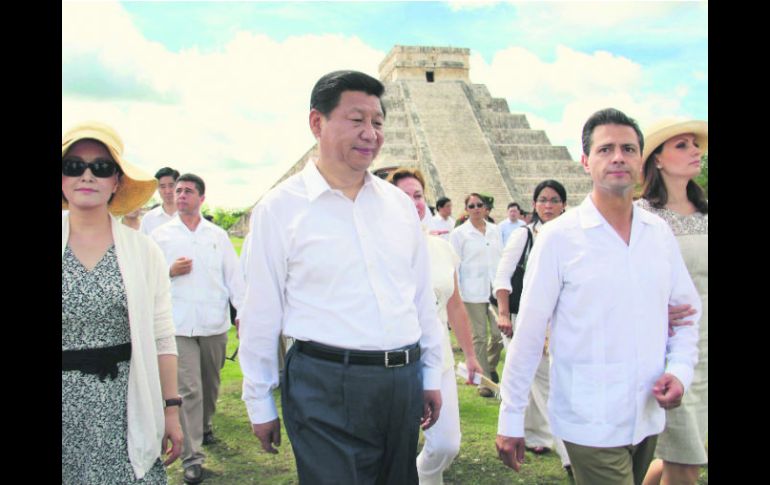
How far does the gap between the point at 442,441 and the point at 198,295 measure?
96.2 inches

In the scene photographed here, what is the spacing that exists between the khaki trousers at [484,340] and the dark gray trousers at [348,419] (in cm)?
475

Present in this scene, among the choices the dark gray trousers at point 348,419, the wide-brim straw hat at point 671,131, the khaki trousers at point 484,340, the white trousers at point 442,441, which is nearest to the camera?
the dark gray trousers at point 348,419

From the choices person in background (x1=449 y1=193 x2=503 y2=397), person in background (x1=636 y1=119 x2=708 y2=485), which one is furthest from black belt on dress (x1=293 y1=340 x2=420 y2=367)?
person in background (x1=449 y1=193 x2=503 y2=397)

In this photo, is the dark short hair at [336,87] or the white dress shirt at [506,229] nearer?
the dark short hair at [336,87]

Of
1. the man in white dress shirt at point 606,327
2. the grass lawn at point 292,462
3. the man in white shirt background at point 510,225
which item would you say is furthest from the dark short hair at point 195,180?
the man in white shirt background at point 510,225

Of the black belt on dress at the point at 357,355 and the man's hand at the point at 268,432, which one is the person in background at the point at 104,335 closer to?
the man's hand at the point at 268,432

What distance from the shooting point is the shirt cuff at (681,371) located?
2.80 metres

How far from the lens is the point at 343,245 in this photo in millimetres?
2766

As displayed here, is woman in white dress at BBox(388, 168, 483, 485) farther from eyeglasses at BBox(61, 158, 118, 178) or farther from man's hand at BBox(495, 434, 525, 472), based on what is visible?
eyeglasses at BBox(61, 158, 118, 178)

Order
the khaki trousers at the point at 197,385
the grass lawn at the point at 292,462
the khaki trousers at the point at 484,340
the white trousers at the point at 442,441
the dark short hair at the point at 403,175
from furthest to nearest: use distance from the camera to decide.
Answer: the khaki trousers at the point at 484,340 < the khaki trousers at the point at 197,385 < the grass lawn at the point at 292,462 < the dark short hair at the point at 403,175 < the white trousers at the point at 442,441

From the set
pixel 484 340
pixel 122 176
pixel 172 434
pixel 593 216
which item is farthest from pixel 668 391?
pixel 484 340

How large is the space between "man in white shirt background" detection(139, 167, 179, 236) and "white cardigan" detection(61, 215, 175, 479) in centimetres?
336

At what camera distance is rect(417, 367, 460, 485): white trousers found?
3.90 m
